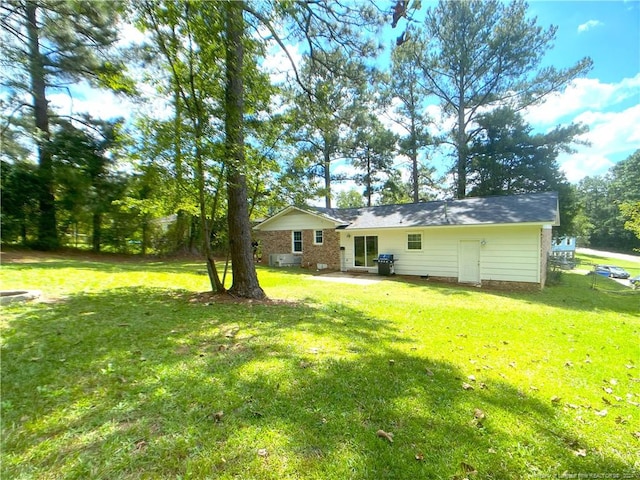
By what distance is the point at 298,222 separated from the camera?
1723 cm

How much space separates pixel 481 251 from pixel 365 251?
5.17 meters

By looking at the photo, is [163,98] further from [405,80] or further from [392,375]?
[405,80]

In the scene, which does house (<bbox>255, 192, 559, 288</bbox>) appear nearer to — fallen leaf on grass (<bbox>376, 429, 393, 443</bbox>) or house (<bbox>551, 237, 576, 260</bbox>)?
fallen leaf on grass (<bbox>376, 429, 393, 443</bbox>)

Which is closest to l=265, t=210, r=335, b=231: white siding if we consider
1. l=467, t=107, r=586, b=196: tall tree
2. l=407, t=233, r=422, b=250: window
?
l=407, t=233, r=422, b=250: window

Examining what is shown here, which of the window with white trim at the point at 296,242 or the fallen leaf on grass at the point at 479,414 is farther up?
the window with white trim at the point at 296,242

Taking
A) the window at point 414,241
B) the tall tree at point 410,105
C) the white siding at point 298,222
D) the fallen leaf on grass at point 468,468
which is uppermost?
the tall tree at point 410,105

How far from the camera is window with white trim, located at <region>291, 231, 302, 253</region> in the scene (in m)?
17.5

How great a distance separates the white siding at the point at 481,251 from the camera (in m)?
11.0

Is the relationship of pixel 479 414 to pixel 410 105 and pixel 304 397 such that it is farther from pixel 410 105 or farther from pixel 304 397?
pixel 410 105

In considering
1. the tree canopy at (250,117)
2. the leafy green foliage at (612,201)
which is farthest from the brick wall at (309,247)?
the leafy green foliage at (612,201)

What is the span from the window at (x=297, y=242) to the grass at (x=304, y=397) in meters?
11.9

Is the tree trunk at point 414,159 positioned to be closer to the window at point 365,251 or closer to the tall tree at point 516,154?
the tall tree at point 516,154

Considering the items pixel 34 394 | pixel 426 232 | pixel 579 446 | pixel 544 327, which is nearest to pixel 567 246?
pixel 426 232

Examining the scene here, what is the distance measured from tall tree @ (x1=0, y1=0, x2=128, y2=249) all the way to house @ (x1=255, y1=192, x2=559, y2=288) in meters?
10.6
